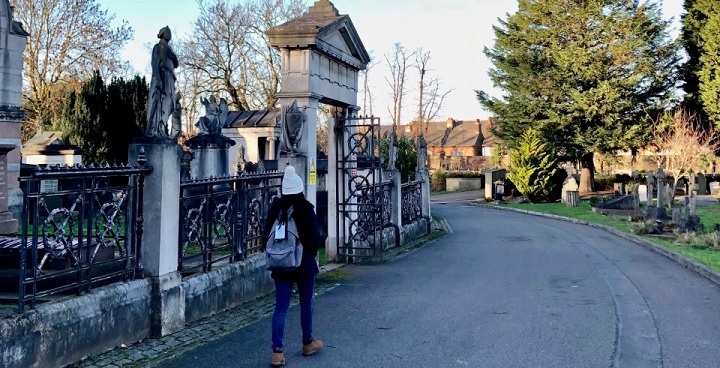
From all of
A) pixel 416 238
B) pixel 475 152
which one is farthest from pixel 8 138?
pixel 475 152

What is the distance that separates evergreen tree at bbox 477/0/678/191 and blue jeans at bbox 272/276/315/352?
33.6 meters

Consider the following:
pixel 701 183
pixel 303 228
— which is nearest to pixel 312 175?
pixel 303 228

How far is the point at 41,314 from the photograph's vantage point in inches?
205

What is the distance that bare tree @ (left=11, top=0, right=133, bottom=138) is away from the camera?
32.1m

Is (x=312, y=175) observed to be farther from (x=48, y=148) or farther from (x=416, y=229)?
(x=48, y=148)

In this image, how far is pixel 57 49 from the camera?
1297 inches

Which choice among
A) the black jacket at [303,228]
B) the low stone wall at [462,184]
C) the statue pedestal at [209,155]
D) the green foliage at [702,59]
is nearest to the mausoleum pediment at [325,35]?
the black jacket at [303,228]

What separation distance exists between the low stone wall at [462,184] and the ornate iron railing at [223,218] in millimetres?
37824

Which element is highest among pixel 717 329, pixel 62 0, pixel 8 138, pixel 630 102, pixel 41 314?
pixel 62 0

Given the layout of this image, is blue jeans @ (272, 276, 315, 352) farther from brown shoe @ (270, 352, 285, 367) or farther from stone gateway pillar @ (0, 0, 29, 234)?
stone gateway pillar @ (0, 0, 29, 234)

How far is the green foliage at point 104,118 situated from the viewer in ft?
101

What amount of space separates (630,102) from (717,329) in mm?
31306

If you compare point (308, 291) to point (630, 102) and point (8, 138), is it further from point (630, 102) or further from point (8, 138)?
point (630, 102)

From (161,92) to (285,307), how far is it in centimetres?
288
